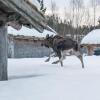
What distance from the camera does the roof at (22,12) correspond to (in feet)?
31.7

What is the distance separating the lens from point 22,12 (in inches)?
402

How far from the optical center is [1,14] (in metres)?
10.7

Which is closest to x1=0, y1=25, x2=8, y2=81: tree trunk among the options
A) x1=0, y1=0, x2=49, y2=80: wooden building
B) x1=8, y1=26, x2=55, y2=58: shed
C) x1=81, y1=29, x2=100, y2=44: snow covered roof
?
x1=0, y1=0, x2=49, y2=80: wooden building

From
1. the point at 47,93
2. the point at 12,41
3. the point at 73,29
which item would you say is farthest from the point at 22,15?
the point at 73,29

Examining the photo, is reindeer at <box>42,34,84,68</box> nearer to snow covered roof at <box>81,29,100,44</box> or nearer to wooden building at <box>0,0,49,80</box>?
wooden building at <box>0,0,49,80</box>

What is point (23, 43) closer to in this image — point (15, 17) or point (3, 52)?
point (3, 52)

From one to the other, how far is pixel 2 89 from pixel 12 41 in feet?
84.1

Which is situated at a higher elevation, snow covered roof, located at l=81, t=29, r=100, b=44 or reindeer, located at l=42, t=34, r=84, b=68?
snow covered roof, located at l=81, t=29, r=100, b=44

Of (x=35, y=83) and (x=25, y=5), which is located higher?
(x=25, y=5)

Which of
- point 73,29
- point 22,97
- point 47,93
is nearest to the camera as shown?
point 22,97

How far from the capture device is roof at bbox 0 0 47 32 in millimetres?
9677

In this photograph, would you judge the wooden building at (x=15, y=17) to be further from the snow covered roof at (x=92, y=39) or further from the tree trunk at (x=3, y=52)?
the snow covered roof at (x=92, y=39)

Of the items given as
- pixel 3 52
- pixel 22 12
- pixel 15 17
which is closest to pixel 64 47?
pixel 3 52

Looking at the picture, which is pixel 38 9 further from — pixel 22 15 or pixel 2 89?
pixel 2 89
